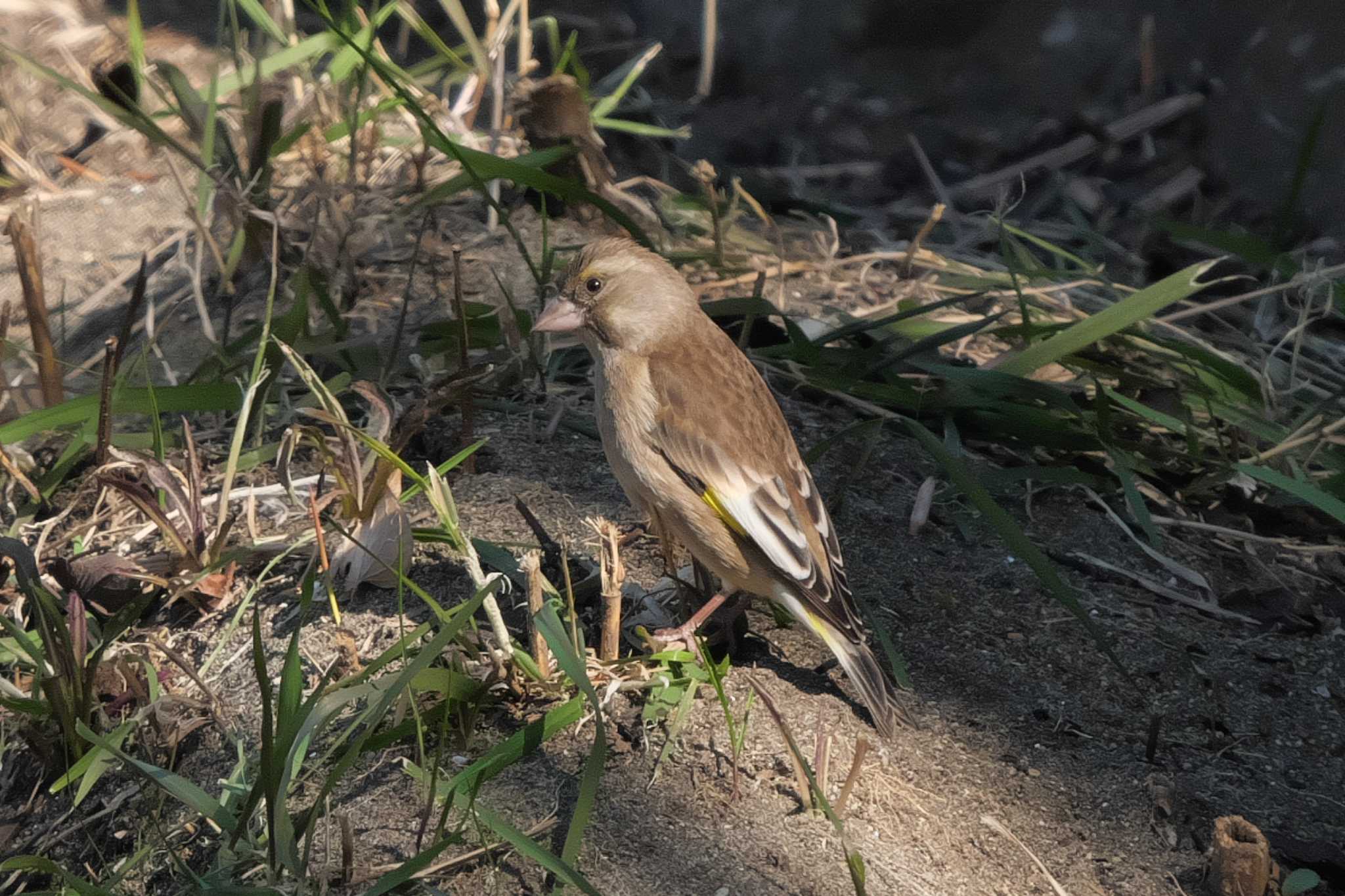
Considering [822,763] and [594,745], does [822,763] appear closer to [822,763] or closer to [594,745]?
[822,763]

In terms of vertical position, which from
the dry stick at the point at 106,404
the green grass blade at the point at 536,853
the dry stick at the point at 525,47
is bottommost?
the green grass blade at the point at 536,853

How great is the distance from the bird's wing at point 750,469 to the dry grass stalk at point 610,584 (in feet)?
1.10

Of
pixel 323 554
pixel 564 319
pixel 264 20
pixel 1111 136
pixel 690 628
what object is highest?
pixel 264 20

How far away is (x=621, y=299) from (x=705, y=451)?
518 mm

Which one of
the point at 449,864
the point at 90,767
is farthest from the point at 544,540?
the point at 90,767

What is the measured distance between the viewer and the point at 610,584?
274 cm

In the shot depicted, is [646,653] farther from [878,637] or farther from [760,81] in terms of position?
[760,81]

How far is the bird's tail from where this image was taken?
2.81 meters

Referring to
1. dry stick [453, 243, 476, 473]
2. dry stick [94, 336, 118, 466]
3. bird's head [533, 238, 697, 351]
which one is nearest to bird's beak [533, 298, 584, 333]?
bird's head [533, 238, 697, 351]

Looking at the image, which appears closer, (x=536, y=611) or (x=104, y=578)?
(x=536, y=611)

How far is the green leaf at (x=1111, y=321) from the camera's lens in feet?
12.4

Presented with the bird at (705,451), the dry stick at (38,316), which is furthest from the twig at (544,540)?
the dry stick at (38,316)

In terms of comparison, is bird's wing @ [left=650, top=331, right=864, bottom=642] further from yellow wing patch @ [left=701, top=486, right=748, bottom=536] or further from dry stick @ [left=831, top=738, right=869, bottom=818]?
dry stick @ [left=831, top=738, right=869, bottom=818]

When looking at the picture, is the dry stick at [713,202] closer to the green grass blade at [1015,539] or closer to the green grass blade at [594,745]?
the green grass blade at [1015,539]
